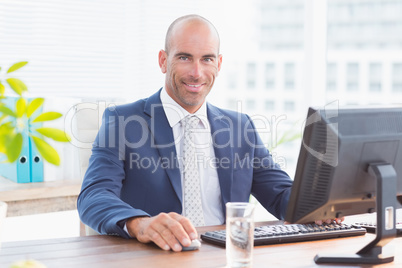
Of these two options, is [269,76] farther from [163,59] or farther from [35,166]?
[35,166]

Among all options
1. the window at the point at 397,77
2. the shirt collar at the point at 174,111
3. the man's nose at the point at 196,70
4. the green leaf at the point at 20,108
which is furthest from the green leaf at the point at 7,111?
the window at the point at 397,77

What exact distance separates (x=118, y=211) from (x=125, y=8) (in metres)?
2.37

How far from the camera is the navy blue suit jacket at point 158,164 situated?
1.89m

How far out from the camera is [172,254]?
4.32ft

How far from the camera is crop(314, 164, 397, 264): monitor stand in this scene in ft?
4.15

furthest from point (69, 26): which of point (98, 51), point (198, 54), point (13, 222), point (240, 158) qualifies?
point (240, 158)

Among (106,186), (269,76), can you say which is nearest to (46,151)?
(106,186)

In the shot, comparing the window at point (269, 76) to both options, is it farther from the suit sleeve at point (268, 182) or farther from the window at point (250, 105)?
the suit sleeve at point (268, 182)

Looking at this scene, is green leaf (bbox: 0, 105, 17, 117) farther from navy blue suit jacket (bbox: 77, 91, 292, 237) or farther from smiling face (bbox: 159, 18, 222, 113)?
smiling face (bbox: 159, 18, 222, 113)

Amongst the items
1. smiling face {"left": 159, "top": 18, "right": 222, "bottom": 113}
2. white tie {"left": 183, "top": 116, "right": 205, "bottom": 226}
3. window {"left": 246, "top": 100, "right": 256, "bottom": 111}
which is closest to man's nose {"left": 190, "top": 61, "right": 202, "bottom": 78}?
smiling face {"left": 159, "top": 18, "right": 222, "bottom": 113}

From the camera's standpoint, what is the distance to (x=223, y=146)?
212 centimetres

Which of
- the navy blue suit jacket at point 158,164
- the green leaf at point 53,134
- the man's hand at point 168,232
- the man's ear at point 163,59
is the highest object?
the man's ear at point 163,59

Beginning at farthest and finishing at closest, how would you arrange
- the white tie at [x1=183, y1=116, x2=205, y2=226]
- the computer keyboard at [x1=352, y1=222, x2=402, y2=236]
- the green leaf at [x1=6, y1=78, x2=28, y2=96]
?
the white tie at [x1=183, y1=116, x2=205, y2=226], the computer keyboard at [x1=352, y1=222, x2=402, y2=236], the green leaf at [x1=6, y1=78, x2=28, y2=96]

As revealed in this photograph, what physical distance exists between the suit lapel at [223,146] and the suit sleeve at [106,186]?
394mm
